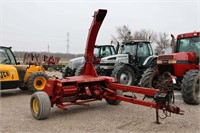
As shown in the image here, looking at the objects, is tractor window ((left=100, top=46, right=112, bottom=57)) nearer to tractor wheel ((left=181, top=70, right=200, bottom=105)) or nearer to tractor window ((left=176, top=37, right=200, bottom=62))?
tractor window ((left=176, top=37, right=200, bottom=62))

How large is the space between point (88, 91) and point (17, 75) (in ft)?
11.1

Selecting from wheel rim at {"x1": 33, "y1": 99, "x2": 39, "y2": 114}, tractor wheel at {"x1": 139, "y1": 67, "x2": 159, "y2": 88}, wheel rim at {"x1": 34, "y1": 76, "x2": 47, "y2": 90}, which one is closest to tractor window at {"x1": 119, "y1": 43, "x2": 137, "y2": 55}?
tractor wheel at {"x1": 139, "y1": 67, "x2": 159, "y2": 88}

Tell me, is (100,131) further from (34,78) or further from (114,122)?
(34,78)

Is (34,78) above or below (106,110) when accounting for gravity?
above

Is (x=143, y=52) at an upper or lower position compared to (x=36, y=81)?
upper

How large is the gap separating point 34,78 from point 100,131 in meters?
4.88

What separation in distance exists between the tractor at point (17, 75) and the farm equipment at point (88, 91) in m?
2.53

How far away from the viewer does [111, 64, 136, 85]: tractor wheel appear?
9961 millimetres

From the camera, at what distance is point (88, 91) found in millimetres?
6590

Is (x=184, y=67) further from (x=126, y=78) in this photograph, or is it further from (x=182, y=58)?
(x=126, y=78)

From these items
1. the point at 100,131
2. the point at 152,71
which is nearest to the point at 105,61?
the point at 152,71

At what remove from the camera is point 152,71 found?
343 inches

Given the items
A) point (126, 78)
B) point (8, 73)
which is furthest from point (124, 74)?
point (8, 73)

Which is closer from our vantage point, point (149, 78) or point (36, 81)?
point (149, 78)
